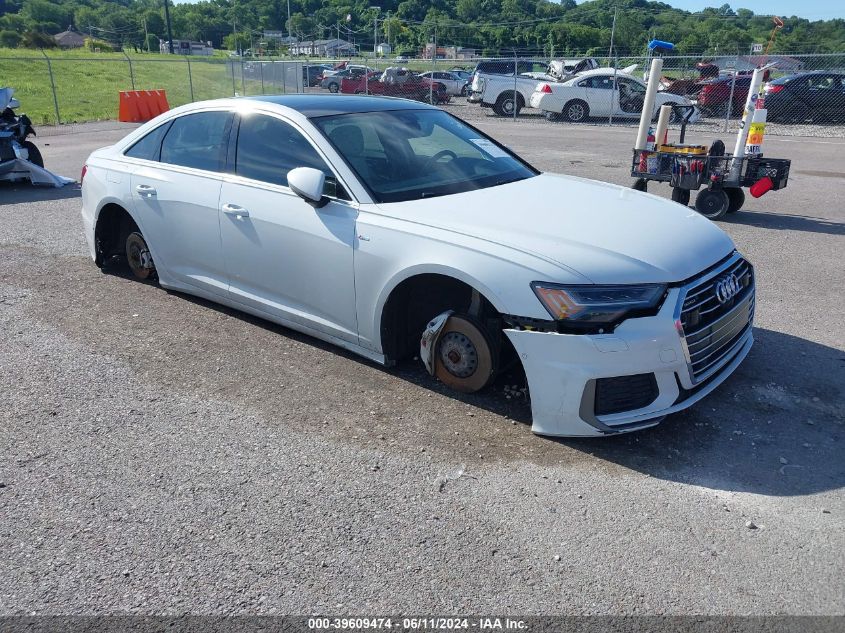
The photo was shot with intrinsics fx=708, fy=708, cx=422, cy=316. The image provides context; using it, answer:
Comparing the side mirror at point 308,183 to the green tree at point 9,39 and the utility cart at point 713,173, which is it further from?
the green tree at point 9,39

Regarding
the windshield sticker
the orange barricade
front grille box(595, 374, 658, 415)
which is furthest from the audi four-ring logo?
the orange barricade

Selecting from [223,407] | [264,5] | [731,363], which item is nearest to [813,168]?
[731,363]

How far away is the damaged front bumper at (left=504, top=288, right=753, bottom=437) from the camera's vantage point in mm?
3303

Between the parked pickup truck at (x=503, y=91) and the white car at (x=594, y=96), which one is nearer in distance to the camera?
the white car at (x=594, y=96)

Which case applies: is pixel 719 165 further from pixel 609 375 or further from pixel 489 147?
pixel 609 375

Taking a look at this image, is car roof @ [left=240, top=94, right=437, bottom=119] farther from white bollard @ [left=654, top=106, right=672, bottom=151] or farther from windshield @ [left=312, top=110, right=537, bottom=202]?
white bollard @ [left=654, top=106, right=672, bottom=151]

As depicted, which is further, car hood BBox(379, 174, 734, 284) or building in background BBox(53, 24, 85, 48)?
building in background BBox(53, 24, 85, 48)

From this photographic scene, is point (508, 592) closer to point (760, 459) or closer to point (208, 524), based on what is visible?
point (208, 524)

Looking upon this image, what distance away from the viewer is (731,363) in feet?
12.9

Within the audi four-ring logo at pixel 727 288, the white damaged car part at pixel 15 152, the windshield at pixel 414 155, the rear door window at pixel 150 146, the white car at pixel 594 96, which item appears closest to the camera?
the audi four-ring logo at pixel 727 288

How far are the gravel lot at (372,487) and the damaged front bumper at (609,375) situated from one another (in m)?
0.21

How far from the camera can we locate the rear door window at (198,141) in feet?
16.2

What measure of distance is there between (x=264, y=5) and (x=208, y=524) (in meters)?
139

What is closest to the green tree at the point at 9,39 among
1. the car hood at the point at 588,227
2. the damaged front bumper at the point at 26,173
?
the damaged front bumper at the point at 26,173
